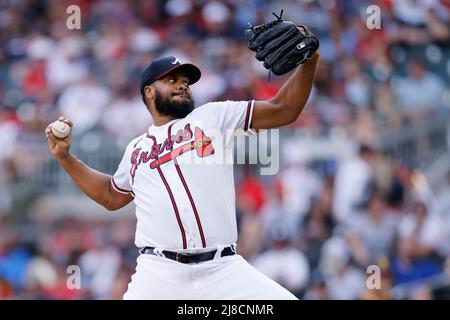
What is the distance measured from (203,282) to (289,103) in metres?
1.05

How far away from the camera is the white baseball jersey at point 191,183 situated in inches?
194

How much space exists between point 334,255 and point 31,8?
259 inches

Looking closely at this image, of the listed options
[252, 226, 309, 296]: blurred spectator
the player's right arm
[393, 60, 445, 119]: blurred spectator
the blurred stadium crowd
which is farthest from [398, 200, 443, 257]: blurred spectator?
the player's right arm

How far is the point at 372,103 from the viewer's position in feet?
33.3

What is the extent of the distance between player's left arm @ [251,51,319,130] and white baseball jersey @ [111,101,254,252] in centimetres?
6

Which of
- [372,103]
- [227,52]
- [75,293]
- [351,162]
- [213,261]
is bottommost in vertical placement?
[75,293]

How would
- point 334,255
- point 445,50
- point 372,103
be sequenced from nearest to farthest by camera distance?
point 334,255 → point 372,103 → point 445,50

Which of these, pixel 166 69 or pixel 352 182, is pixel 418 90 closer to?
pixel 352 182

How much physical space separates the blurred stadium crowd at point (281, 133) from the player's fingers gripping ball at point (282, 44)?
9.70ft

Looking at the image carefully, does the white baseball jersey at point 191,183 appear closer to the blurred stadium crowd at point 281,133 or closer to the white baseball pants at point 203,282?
the white baseball pants at point 203,282

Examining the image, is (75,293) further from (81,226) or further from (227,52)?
(227,52)

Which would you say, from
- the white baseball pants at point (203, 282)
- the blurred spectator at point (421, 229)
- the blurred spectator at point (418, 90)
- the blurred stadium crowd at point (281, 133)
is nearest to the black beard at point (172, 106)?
the white baseball pants at point (203, 282)

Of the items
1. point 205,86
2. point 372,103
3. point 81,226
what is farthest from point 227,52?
point 81,226

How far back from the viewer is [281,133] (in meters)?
9.95
